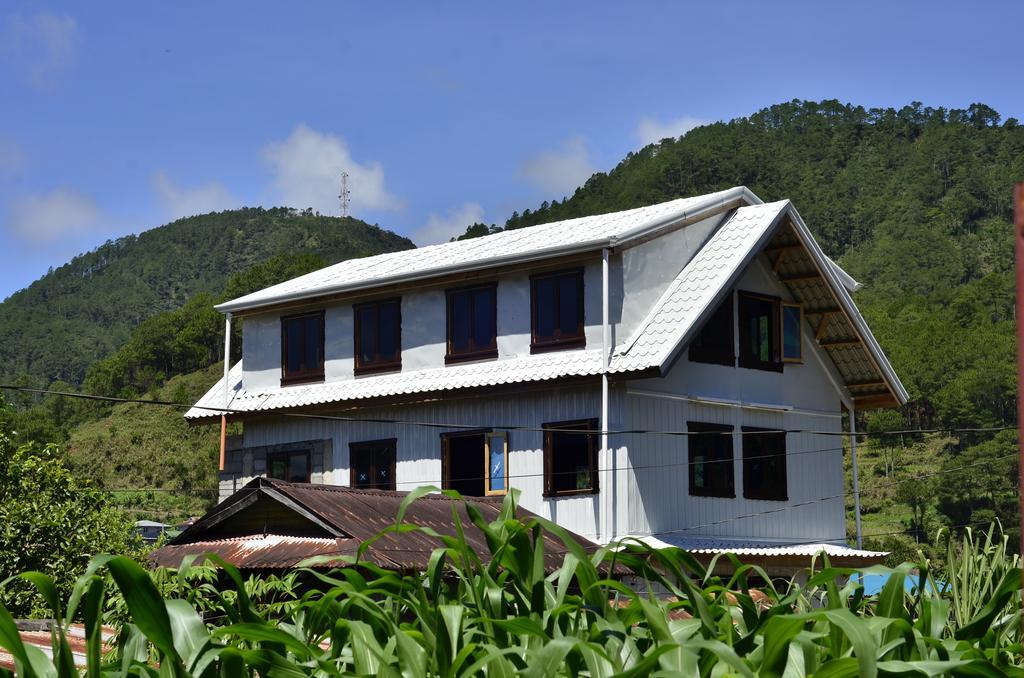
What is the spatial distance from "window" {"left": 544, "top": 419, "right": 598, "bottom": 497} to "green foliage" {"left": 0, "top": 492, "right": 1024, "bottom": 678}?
21123mm

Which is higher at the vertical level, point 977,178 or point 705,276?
point 977,178

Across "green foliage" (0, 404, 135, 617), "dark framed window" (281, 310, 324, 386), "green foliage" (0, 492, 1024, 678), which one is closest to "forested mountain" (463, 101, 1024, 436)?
"dark framed window" (281, 310, 324, 386)

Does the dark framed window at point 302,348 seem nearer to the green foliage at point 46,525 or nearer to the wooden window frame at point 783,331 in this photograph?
the green foliage at point 46,525

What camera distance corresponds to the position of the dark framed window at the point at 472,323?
93.9ft

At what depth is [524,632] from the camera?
4.47 m

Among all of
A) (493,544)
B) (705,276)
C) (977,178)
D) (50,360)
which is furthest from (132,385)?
(493,544)

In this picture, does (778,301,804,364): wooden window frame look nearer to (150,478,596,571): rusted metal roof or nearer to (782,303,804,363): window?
(782,303,804,363): window

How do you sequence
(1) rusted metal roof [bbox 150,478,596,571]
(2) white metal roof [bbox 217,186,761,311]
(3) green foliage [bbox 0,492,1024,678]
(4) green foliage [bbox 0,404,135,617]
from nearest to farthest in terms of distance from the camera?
1. (3) green foliage [bbox 0,492,1024,678]
2. (1) rusted metal roof [bbox 150,478,596,571]
3. (4) green foliage [bbox 0,404,135,617]
4. (2) white metal roof [bbox 217,186,761,311]

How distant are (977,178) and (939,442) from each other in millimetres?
38452

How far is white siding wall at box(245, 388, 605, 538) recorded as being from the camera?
27047 mm

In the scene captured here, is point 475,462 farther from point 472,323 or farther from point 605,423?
A: point 605,423

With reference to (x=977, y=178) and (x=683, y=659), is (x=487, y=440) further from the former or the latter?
(x=977, y=178)

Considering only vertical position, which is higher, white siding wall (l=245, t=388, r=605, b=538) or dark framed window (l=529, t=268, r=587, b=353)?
dark framed window (l=529, t=268, r=587, b=353)

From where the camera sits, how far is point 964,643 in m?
4.58
